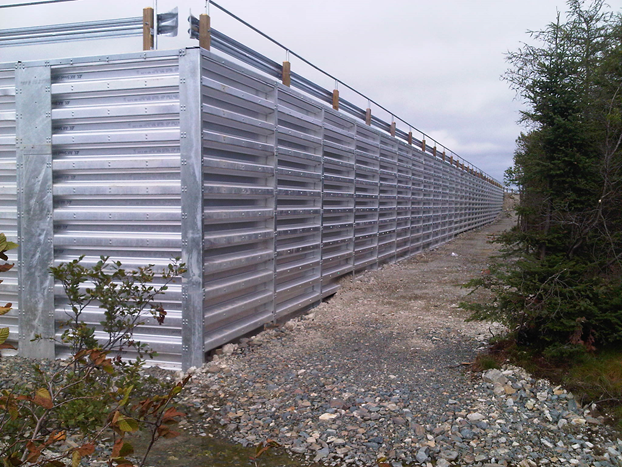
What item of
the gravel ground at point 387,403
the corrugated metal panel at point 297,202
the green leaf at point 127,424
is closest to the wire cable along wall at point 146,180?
the corrugated metal panel at point 297,202

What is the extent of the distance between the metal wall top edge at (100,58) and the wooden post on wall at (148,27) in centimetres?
19

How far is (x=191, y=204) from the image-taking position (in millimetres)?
5000

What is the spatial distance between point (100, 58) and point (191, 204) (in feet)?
6.22

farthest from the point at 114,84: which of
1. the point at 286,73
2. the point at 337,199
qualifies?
the point at 337,199

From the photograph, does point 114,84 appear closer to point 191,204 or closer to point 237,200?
point 191,204

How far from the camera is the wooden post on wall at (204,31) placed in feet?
16.8

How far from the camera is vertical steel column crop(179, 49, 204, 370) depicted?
4.91m

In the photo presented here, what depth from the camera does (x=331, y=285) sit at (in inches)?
353

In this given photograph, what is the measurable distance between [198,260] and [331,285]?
4308 millimetres

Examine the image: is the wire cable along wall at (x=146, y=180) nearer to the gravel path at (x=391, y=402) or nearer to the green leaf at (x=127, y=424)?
the gravel path at (x=391, y=402)

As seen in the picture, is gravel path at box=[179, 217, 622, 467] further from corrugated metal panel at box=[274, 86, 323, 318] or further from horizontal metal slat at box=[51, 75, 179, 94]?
horizontal metal slat at box=[51, 75, 179, 94]

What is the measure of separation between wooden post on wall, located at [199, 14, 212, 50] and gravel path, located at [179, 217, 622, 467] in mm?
3446

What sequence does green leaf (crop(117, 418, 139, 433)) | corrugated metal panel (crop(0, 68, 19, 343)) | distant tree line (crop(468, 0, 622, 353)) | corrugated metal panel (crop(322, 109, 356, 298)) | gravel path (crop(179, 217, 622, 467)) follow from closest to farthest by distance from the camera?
green leaf (crop(117, 418, 139, 433)) → gravel path (crop(179, 217, 622, 467)) → distant tree line (crop(468, 0, 622, 353)) → corrugated metal panel (crop(0, 68, 19, 343)) → corrugated metal panel (crop(322, 109, 356, 298))

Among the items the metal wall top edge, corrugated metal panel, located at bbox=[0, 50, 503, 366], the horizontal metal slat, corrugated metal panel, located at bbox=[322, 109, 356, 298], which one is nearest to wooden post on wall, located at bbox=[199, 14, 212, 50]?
corrugated metal panel, located at bbox=[0, 50, 503, 366]
